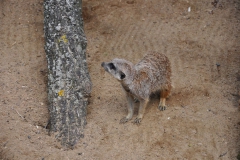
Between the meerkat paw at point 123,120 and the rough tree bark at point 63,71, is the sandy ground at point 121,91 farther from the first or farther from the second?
the rough tree bark at point 63,71

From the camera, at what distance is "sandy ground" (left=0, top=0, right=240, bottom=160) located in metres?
4.20

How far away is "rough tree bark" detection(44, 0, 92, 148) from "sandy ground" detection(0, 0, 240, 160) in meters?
0.20

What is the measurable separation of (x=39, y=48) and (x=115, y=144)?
8.41ft

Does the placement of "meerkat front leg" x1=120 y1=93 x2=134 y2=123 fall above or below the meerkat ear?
below

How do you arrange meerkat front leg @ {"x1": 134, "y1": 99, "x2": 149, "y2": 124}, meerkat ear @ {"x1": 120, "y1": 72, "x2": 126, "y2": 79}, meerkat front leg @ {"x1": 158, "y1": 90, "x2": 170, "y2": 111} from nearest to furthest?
meerkat ear @ {"x1": 120, "y1": 72, "x2": 126, "y2": 79}
meerkat front leg @ {"x1": 134, "y1": 99, "x2": 149, "y2": 124}
meerkat front leg @ {"x1": 158, "y1": 90, "x2": 170, "y2": 111}

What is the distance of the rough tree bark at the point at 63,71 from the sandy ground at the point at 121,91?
198 millimetres

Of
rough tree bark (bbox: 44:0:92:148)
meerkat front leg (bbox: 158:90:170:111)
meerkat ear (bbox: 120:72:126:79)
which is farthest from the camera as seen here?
meerkat front leg (bbox: 158:90:170:111)

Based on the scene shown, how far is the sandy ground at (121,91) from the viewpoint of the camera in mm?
4203

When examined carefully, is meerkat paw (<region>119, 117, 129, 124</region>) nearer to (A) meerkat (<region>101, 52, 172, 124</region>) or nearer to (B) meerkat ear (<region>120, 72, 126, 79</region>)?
(A) meerkat (<region>101, 52, 172, 124</region>)

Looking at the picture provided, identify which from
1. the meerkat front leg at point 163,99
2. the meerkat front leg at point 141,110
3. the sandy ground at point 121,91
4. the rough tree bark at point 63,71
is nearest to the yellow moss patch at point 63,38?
the rough tree bark at point 63,71

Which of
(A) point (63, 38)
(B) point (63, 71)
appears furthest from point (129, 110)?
(A) point (63, 38)

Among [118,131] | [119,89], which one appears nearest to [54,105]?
[118,131]

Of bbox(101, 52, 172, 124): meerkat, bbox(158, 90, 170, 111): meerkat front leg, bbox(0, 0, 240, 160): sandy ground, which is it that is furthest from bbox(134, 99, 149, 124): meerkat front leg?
bbox(158, 90, 170, 111): meerkat front leg

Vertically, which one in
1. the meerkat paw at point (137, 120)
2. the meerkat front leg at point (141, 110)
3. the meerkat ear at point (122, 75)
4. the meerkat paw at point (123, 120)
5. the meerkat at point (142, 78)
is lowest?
the meerkat paw at point (123, 120)
